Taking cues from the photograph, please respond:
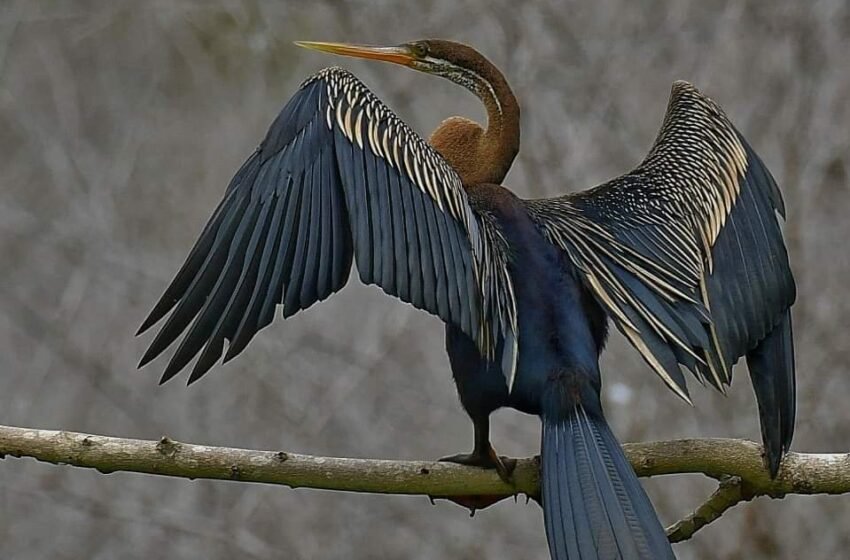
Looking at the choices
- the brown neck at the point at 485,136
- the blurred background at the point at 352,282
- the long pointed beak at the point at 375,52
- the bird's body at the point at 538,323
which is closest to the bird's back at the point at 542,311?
the bird's body at the point at 538,323

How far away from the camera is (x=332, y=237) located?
2.53 m

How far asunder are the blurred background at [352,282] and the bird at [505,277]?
6.85 ft

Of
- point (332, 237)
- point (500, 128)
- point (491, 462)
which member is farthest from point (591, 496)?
point (500, 128)

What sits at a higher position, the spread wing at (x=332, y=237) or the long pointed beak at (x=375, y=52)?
the long pointed beak at (x=375, y=52)

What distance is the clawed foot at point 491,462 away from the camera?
2676 mm

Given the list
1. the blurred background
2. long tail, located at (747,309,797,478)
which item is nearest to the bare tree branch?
long tail, located at (747,309,797,478)

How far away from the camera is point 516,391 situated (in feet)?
8.76

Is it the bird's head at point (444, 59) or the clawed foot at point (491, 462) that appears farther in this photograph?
the bird's head at point (444, 59)

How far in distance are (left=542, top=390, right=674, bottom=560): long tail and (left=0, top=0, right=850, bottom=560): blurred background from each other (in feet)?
8.15

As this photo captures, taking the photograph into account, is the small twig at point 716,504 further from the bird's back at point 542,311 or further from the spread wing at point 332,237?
the spread wing at point 332,237

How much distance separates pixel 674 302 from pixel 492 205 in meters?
0.43

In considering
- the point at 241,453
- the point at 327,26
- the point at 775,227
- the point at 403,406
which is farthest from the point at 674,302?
the point at 327,26

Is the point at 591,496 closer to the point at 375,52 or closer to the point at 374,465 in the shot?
the point at 374,465

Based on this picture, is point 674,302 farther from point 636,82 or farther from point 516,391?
point 636,82
